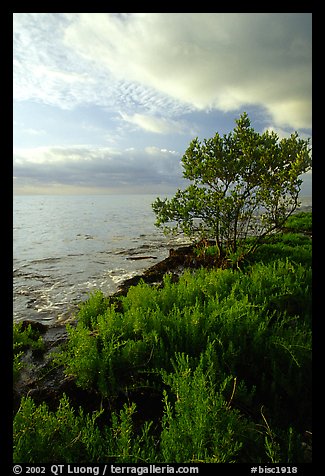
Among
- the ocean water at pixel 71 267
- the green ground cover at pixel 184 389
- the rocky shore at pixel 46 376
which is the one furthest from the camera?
the ocean water at pixel 71 267

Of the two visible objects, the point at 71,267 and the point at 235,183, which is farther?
the point at 71,267

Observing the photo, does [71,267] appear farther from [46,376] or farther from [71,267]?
[46,376]

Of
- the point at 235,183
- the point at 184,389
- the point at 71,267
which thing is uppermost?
the point at 235,183

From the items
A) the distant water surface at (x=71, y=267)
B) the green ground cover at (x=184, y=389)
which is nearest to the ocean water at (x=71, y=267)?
the distant water surface at (x=71, y=267)

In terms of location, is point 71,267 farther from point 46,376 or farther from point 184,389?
point 184,389

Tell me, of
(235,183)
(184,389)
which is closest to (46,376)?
(184,389)

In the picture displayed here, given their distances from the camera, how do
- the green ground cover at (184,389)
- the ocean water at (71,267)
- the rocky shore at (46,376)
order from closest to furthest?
the green ground cover at (184,389), the rocky shore at (46,376), the ocean water at (71,267)

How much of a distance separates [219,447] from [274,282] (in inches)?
167

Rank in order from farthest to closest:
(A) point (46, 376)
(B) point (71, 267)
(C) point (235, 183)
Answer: (B) point (71, 267)
(C) point (235, 183)
(A) point (46, 376)

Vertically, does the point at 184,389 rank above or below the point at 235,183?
below

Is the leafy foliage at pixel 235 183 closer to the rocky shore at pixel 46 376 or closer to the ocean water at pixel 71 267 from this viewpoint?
the ocean water at pixel 71 267

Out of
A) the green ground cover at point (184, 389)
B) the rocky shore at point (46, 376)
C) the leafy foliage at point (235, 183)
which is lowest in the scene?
the rocky shore at point (46, 376)

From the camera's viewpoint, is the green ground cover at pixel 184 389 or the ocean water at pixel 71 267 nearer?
the green ground cover at pixel 184 389

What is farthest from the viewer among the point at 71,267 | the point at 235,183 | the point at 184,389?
the point at 71,267
